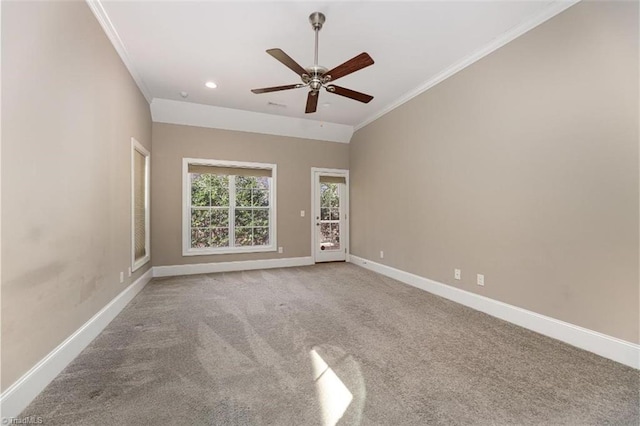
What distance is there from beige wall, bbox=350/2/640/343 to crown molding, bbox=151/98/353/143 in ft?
7.14

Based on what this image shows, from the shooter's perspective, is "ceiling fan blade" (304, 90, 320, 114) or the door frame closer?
"ceiling fan blade" (304, 90, 320, 114)

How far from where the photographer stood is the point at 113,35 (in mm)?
2795

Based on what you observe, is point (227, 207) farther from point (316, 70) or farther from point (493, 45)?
point (493, 45)

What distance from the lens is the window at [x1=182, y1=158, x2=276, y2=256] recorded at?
507cm

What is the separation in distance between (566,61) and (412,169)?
6.88ft

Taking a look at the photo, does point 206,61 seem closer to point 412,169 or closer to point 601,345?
point 412,169

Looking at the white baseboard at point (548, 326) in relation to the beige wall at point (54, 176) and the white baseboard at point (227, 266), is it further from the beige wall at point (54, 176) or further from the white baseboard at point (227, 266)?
the beige wall at point (54, 176)

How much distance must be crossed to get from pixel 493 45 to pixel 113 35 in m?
4.02

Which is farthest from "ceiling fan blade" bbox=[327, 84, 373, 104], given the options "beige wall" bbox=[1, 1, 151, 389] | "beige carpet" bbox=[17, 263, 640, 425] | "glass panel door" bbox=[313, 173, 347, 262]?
"glass panel door" bbox=[313, 173, 347, 262]

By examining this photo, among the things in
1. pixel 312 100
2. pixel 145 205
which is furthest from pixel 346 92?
pixel 145 205

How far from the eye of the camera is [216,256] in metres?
5.19

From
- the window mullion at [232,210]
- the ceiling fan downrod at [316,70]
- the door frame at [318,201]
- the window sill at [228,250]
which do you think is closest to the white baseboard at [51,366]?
the window sill at [228,250]

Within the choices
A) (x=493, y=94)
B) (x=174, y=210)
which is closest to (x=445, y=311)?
(x=493, y=94)

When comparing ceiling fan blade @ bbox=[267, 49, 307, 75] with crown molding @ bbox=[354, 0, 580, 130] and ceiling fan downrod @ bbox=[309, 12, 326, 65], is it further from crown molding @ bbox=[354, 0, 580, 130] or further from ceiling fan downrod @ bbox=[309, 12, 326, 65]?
crown molding @ bbox=[354, 0, 580, 130]
